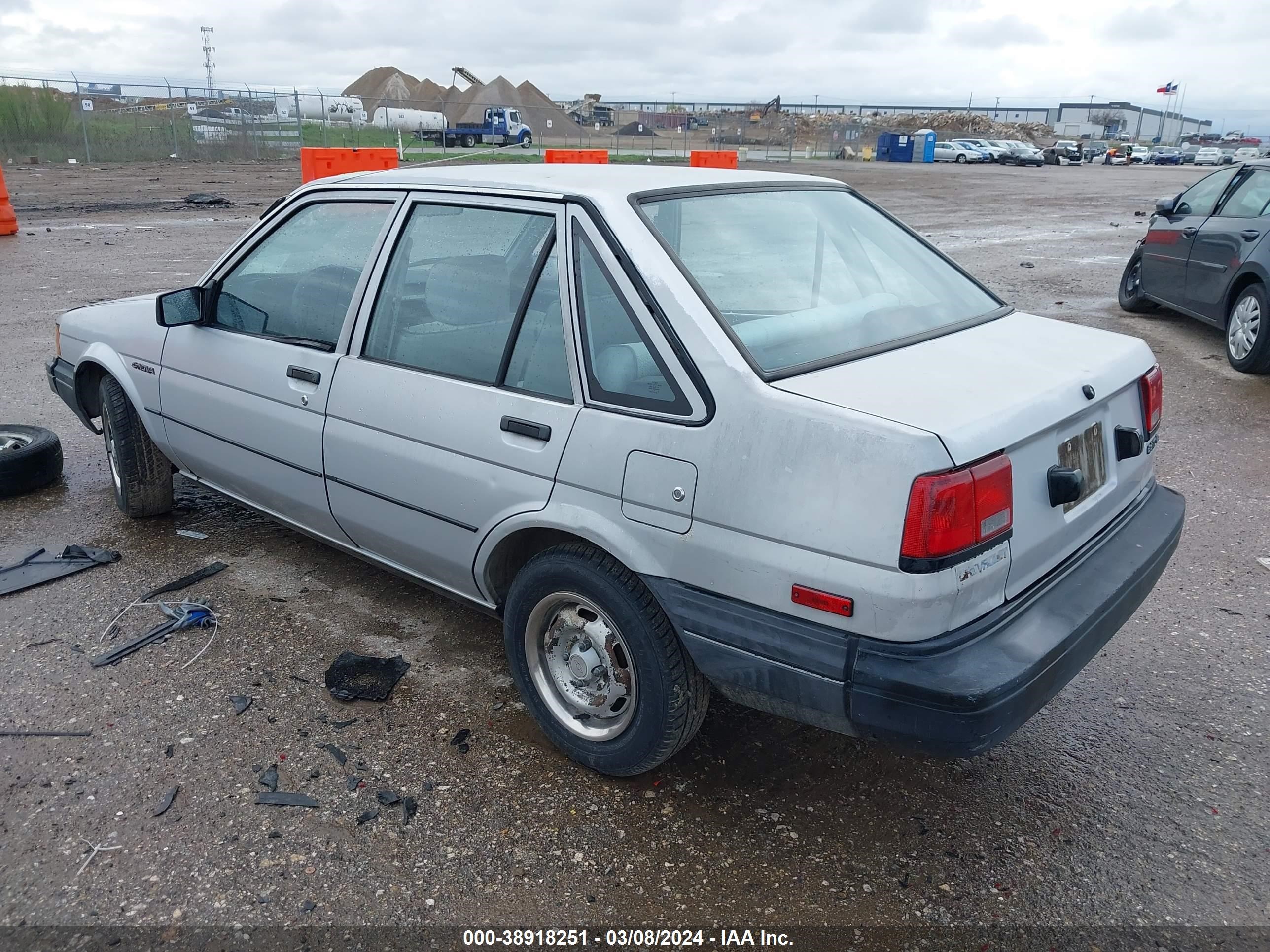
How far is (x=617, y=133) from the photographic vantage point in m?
55.1

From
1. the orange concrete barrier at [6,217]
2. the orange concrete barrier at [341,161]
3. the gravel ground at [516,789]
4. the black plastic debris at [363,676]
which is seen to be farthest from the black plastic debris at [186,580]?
the orange concrete barrier at [6,217]

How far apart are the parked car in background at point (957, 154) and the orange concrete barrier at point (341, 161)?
46.4 metres

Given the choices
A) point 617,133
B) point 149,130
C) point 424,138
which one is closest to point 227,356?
point 149,130

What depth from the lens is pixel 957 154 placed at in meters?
56.7

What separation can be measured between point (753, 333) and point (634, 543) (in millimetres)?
676

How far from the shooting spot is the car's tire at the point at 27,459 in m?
5.07

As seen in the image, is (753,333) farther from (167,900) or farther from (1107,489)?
(167,900)

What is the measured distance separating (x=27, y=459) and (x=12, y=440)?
459 mm

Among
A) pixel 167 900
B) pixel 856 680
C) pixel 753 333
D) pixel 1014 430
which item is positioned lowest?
pixel 167 900

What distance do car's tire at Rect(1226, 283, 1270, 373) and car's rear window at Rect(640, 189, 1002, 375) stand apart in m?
5.19

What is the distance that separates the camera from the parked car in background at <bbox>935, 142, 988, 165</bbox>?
56.2m

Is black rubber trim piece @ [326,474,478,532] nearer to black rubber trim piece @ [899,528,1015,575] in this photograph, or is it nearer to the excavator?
black rubber trim piece @ [899,528,1015,575]

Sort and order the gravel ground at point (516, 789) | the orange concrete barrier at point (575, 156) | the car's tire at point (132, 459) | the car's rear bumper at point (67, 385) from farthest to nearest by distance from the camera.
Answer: the orange concrete barrier at point (575, 156) → the car's rear bumper at point (67, 385) → the car's tire at point (132, 459) → the gravel ground at point (516, 789)

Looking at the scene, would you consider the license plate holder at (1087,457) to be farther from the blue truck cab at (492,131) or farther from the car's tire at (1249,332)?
the blue truck cab at (492,131)
